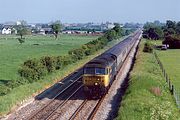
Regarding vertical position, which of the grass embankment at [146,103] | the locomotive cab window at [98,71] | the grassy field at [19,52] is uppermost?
the locomotive cab window at [98,71]

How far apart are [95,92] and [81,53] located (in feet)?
126

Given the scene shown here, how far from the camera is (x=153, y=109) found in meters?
20.4

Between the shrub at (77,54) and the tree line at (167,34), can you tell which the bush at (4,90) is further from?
the tree line at (167,34)

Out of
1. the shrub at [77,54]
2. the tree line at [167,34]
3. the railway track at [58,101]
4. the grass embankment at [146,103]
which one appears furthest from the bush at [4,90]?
the tree line at [167,34]

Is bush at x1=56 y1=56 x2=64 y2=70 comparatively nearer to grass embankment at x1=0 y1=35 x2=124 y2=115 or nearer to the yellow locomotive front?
grass embankment at x1=0 y1=35 x2=124 y2=115

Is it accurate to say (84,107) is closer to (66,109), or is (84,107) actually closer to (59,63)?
(66,109)

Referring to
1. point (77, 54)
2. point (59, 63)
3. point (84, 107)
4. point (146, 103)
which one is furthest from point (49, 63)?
point (146, 103)

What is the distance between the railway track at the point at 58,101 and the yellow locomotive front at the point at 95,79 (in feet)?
6.55

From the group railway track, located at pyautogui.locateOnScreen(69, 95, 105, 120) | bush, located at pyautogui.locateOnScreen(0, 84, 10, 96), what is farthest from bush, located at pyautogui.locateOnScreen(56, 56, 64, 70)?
railway track, located at pyautogui.locateOnScreen(69, 95, 105, 120)

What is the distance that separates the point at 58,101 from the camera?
89.4 ft

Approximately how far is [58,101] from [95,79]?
3.06 m

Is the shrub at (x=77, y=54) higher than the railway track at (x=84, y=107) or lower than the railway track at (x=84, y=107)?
lower

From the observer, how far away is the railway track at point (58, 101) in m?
22.7

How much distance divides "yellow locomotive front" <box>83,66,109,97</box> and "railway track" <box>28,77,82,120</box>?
1995 millimetres
